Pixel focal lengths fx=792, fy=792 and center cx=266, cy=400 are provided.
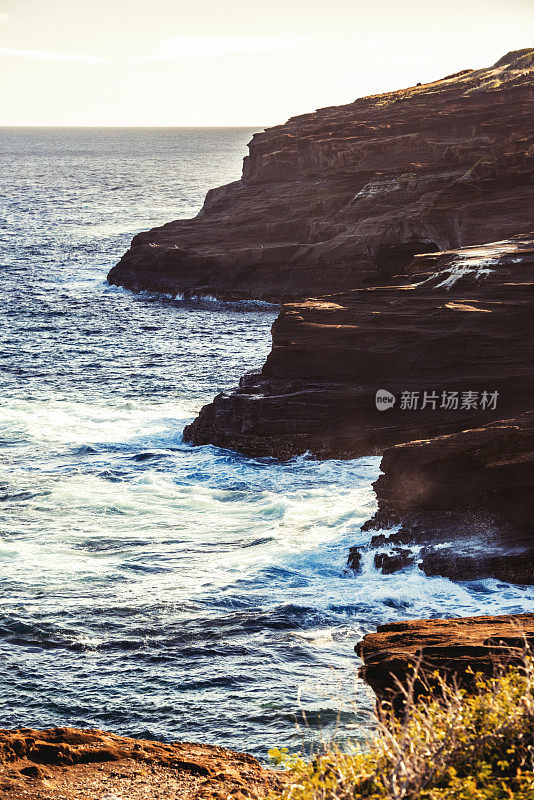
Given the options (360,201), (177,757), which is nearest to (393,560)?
(177,757)

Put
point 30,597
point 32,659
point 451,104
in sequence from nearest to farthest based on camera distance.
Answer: point 32,659, point 30,597, point 451,104

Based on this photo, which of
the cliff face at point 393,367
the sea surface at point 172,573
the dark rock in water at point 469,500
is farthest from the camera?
the cliff face at point 393,367

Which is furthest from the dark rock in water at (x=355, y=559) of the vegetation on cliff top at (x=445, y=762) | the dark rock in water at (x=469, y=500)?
the vegetation on cliff top at (x=445, y=762)

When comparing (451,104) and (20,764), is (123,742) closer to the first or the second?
(20,764)

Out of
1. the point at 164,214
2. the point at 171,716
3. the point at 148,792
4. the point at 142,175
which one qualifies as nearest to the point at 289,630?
the point at 171,716

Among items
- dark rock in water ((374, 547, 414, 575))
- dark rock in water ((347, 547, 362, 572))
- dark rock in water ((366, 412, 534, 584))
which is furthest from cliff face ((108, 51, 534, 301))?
dark rock in water ((347, 547, 362, 572))

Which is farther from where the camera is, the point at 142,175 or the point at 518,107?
the point at 142,175

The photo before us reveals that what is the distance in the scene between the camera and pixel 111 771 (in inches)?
522

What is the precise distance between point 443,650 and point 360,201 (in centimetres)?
5814

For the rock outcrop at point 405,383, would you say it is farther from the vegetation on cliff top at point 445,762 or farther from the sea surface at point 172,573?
the vegetation on cliff top at point 445,762

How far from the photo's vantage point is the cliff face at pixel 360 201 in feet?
191

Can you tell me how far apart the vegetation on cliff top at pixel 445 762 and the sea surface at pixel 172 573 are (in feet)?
8.95

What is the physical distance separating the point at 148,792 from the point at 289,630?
33.0 feet

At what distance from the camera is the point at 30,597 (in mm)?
24250
